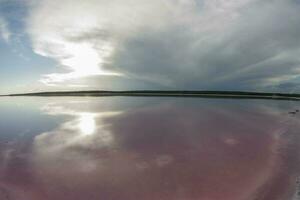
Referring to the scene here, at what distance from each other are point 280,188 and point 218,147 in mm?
4042

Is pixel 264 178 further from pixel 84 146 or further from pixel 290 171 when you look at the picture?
pixel 84 146

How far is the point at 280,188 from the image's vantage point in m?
6.82

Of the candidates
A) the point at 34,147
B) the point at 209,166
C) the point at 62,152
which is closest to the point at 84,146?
the point at 62,152

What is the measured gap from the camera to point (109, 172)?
25.3 ft

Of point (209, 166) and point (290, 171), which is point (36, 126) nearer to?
point (209, 166)

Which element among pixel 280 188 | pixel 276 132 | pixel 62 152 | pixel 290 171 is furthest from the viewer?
pixel 276 132

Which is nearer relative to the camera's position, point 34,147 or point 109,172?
point 109,172

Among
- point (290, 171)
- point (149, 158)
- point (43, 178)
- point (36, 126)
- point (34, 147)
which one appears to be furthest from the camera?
point (36, 126)

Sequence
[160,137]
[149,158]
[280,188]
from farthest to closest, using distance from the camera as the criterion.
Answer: [160,137] → [149,158] → [280,188]

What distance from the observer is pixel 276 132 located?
14773mm

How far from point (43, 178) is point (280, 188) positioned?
6.31 m

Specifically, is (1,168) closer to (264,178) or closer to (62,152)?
(62,152)

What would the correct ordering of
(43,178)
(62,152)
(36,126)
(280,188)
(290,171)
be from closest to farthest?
(280,188)
(43,178)
(290,171)
(62,152)
(36,126)

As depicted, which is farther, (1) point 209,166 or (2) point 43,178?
(1) point 209,166
